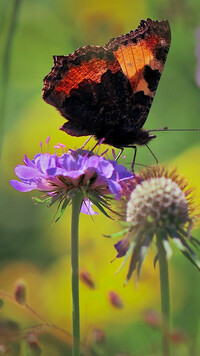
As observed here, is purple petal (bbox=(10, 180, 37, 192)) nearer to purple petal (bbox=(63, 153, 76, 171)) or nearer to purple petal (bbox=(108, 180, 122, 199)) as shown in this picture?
purple petal (bbox=(63, 153, 76, 171))

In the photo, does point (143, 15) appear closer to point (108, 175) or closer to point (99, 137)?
point (99, 137)

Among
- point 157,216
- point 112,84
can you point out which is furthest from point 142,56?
point 157,216

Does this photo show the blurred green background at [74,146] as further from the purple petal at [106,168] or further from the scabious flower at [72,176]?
the purple petal at [106,168]

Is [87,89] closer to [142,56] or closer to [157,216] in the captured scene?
[142,56]

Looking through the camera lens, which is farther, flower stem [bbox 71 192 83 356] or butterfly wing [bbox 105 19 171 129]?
butterfly wing [bbox 105 19 171 129]

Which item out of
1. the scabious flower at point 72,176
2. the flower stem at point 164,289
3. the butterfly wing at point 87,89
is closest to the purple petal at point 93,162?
the scabious flower at point 72,176

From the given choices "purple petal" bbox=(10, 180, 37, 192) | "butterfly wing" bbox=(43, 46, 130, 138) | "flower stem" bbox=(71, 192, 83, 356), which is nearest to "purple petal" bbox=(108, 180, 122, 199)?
"flower stem" bbox=(71, 192, 83, 356)
